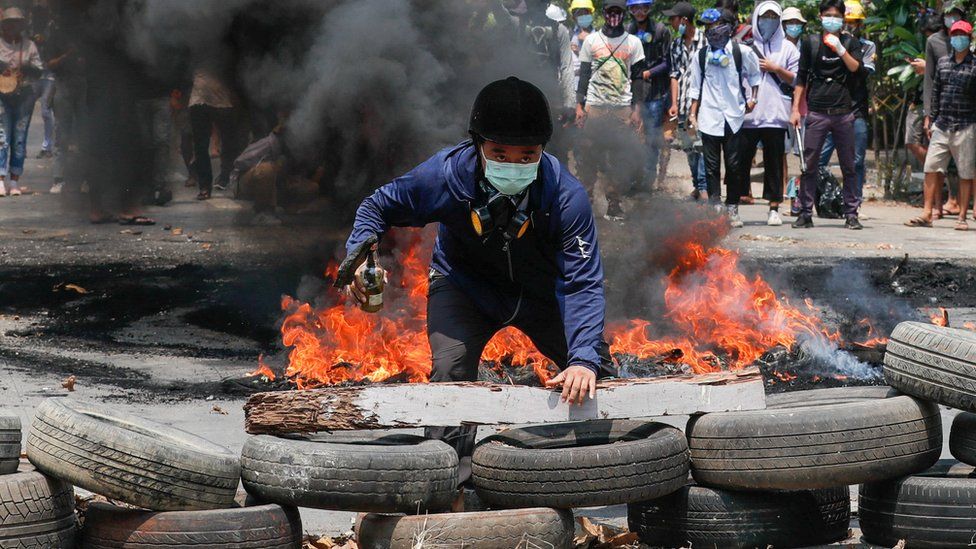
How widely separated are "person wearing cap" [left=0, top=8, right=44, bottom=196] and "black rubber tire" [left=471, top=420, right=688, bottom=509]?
1026 centimetres

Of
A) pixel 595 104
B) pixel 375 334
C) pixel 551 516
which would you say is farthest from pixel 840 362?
pixel 595 104

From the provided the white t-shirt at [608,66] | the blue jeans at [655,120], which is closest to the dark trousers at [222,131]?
the white t-shirt at [608,66]

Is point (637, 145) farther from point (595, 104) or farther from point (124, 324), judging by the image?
point (124, 324)

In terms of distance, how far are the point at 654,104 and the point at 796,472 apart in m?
10.2

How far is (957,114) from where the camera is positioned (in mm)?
13258

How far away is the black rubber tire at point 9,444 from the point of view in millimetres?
4219

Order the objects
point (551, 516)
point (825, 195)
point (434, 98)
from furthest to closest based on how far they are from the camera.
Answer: point (825, 195) → point (434, 98) → point (551, 516)

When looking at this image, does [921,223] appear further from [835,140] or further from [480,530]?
[480,530]

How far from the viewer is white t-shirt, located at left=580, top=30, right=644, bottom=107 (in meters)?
13.5

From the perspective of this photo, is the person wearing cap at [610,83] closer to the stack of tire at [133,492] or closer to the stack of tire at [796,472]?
the stack of tire at [796,472]

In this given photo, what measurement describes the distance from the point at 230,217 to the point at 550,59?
12.9 feet

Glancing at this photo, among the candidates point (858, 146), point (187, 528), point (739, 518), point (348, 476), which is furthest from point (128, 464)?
point (858, 146)

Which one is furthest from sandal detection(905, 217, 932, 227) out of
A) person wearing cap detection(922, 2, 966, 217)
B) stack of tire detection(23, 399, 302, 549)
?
stack of tire detection(23, 399, 302, 549)

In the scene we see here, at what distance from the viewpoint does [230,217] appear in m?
12.4
